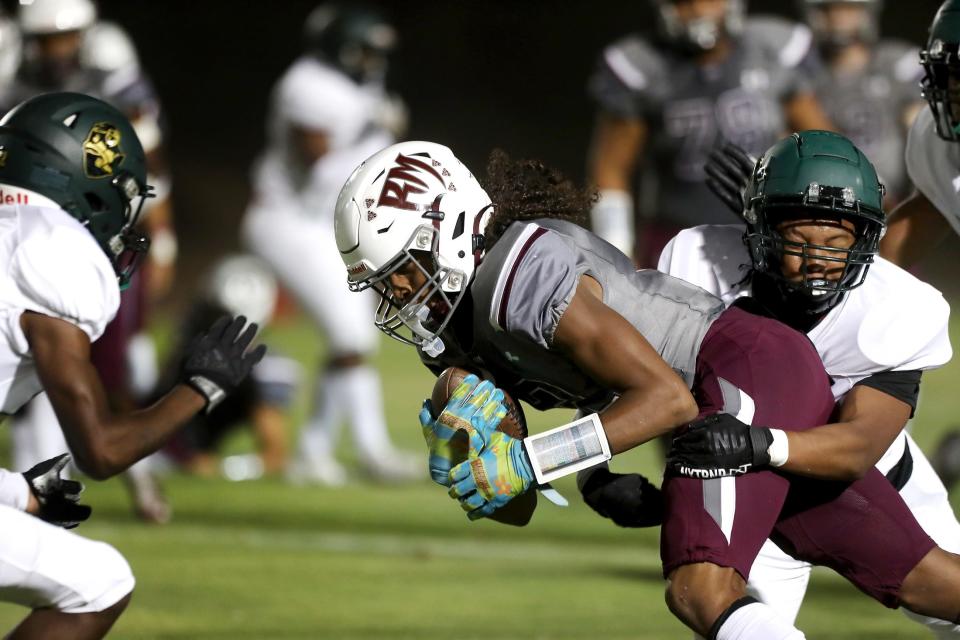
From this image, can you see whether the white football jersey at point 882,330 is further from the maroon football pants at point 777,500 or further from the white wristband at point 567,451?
the white wristband at point 567,451

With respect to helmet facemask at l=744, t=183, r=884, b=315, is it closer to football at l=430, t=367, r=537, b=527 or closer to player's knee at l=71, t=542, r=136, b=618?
football at l=430, t=367, r=537, b=527

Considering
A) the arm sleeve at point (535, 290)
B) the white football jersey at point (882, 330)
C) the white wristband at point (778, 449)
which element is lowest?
the white wristband at point (778, 449)

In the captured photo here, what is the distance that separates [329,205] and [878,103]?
2990 mm

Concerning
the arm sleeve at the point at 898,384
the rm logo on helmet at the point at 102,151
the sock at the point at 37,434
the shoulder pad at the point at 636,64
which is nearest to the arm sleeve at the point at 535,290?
the arm sleeve at the point at 898,384

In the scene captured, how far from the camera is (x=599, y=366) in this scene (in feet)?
9.67

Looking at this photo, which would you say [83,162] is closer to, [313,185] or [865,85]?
[313,185]

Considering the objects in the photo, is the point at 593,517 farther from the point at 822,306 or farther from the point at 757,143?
the point at 822,306

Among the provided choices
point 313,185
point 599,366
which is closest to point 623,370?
point 599,366

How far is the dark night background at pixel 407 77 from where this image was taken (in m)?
14.6

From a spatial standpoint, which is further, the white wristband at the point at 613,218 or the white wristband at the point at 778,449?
the white wristband at the point at 613,218

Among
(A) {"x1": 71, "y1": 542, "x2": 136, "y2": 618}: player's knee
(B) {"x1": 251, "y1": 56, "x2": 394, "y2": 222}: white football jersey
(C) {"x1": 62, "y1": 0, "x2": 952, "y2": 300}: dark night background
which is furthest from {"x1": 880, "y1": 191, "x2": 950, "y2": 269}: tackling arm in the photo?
(C) {"x1": 62, "y1": 0, "x2": 952, "y2": 300}: dark night background

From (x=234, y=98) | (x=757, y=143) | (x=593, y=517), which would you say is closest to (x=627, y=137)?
(x=757, y=143)

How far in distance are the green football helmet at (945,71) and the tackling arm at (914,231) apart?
0.99 ft

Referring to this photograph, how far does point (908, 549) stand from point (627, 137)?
11.7 feet
